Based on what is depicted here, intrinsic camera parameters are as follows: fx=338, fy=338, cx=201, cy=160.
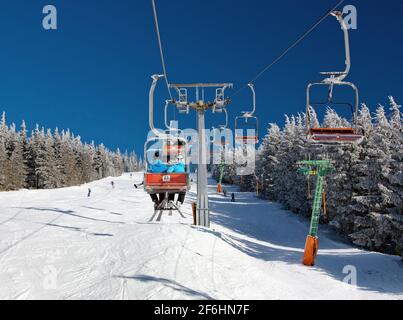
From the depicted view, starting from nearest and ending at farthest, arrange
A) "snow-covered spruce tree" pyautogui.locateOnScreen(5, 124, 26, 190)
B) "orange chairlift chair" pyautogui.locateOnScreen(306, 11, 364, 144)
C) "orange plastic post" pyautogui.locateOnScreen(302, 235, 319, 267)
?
"orange chairlift chair" pyautogui.locateOnScreen(306, 11, 364, 144)
"orange plastic post" pyautogui.locateOnScreen(302, 235, 319, 267)
"snow-covered spruce tree" pyautogui.locateOnScreen(5, 124, 26, 190)

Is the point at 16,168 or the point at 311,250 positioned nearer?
the point at 311,250

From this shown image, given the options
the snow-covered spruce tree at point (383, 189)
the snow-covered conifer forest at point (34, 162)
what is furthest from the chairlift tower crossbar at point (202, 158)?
the snow-covered conifer forest at point (34, 162)

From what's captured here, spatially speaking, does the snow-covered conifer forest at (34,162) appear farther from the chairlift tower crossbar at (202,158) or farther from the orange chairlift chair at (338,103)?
the orange chairlift chair at (338,103)

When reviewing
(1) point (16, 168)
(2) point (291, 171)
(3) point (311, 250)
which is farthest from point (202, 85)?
(1) point (16, 168)

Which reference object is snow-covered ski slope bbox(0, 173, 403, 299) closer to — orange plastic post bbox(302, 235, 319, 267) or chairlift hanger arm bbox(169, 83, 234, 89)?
orange plastic post bbox(302, 235, 319, 267)

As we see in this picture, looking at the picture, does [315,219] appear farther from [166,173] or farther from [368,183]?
[166,173]

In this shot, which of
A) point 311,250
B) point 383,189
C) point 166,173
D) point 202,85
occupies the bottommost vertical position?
point 311,250

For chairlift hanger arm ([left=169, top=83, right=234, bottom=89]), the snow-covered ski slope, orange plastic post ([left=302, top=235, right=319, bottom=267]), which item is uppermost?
chairlift hanger arm ([left=169, top=83, right=234, bottom=89])

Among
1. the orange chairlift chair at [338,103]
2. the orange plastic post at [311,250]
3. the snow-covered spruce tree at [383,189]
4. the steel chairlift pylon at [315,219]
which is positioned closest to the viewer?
the orange chairlift chair at [338,103]

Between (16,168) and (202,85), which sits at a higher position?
(202,85)

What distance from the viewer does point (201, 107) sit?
16000mm

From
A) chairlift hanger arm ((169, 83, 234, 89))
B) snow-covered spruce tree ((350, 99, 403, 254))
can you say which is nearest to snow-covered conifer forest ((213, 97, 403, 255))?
snow-covered spruce tree ((350, 99, 403, 254))

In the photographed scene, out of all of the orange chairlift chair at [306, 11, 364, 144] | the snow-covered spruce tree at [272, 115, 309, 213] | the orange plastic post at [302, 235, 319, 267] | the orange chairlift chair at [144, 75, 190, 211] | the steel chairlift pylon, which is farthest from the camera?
the snow-covered spruce tree at [272, 115, 309, 213]

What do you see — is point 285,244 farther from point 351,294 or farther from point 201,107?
point 201,107
